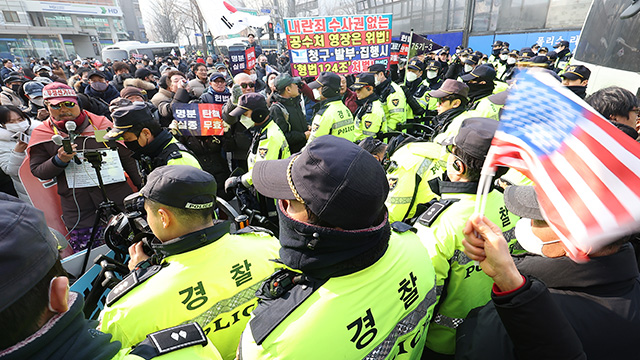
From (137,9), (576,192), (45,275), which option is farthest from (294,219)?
(137,9)

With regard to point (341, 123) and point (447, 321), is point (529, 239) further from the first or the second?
point (341, 123)

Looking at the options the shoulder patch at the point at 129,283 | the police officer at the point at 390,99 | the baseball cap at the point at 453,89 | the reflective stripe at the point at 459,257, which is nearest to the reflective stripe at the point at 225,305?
the shoulder patch at the point at 129,283

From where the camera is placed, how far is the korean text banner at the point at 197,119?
4926mm

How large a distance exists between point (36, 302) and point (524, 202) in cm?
194

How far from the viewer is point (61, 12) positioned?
4384 centimetres

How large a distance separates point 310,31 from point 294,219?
6.48 m

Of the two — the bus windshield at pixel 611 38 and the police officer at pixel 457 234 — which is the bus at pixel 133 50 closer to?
the bus windshield at pixel 611 38

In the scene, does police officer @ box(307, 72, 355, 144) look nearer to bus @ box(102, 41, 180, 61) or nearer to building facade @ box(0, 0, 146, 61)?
bus @ box(102, 41, 180, 61)

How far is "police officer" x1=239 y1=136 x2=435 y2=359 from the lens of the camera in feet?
3.85

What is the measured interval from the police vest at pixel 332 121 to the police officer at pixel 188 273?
3.38m

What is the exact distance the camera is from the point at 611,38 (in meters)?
4.54

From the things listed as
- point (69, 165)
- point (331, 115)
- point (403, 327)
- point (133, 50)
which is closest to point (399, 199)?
point (403, 327)

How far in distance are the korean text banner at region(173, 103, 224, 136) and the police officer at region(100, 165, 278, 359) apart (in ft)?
10.2

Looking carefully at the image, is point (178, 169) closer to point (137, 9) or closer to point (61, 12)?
point (61, 12)
